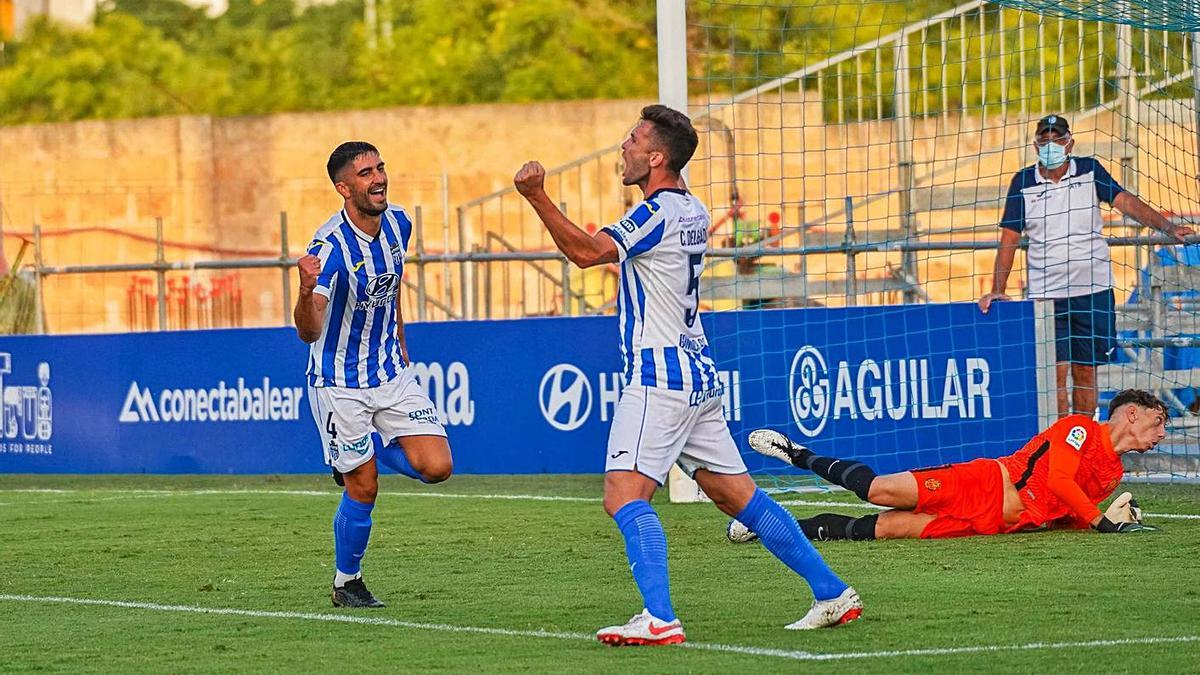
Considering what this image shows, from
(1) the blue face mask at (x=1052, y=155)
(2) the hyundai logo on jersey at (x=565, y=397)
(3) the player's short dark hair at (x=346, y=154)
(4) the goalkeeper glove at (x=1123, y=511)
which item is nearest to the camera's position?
(3) the player's short dark hair at (x=346, y=154)

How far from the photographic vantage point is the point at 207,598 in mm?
8656

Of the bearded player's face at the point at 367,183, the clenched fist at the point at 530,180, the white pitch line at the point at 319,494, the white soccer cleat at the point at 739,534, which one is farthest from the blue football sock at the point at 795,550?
the white pitch line at the point at 319,494

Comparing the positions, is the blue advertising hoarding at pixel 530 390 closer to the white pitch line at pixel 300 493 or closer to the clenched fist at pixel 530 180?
the white pitch line at pixel 300 493

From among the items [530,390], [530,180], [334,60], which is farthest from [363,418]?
[334,60]

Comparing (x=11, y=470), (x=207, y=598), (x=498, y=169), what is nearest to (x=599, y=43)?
(x=498, y=169)

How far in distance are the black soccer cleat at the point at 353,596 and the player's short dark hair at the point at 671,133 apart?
2.35 m

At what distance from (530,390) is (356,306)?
670 cm

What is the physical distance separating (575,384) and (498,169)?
57.9 ft

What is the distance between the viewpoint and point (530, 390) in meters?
15.0

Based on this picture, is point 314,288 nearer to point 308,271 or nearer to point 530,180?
point 308,271

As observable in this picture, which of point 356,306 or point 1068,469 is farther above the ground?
point 356,306

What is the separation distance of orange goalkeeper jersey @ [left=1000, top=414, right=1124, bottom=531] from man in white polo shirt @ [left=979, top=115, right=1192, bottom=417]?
2.54m

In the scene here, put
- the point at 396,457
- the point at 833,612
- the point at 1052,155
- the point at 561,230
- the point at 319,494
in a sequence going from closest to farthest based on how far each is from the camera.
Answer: the point at 561,230, the point at 833,612, the point at 396,457, the point at 1052,155, the point at 319,494

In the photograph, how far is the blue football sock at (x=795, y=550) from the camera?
7195 millimetres
